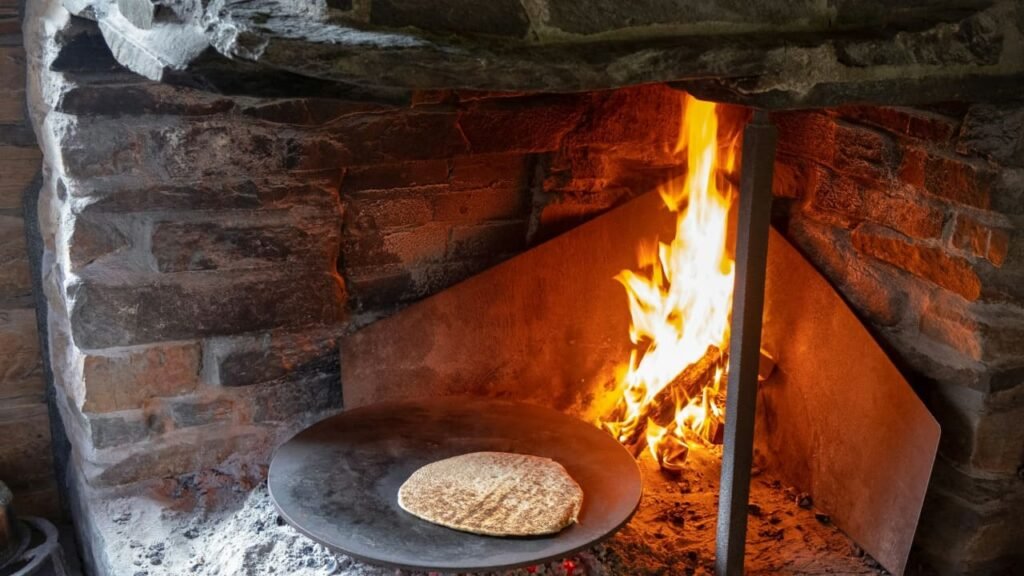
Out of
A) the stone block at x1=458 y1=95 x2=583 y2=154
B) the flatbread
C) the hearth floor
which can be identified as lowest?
the hearth floor

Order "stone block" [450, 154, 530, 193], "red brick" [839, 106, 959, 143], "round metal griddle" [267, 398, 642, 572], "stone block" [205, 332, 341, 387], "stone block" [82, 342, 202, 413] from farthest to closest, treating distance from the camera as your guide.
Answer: "stone block" [450, 154, 530, 193]
"stone block" [205, 332, 341, 387]
"stone block" [82, 342, 202, 413]
"red brick" [839, 106, 959, 143]
"round metal griddle" [267, 398, 642, 572]

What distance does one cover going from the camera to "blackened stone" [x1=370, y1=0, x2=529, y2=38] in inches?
58.7

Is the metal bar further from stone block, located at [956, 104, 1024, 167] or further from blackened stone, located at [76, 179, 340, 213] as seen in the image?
blackened stone, located at [76, 179, 340, 213]

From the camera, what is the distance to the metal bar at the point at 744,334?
200 centimetres

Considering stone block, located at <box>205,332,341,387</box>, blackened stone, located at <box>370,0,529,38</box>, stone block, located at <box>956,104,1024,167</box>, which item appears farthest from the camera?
stone block, located at <box>205,332,341,387</box>

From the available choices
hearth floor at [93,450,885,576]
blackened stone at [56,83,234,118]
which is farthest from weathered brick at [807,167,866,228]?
blackened stone at [56,83,234,118]

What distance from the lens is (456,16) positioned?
1519 millimetres

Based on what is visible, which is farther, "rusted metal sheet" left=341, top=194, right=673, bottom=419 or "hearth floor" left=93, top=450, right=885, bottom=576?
"rusted metal sheet" left=341, top=194, right=673, bottom=419

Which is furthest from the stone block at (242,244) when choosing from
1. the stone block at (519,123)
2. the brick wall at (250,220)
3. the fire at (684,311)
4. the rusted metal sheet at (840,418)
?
the rusted metal sheet at (840,418)

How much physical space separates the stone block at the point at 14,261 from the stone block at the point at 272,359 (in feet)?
2.02

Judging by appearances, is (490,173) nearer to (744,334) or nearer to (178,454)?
(744,334)

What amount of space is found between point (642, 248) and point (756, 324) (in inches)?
30.6

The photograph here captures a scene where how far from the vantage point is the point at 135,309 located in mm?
2486

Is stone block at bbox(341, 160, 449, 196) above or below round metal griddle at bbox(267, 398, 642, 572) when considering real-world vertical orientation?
above
